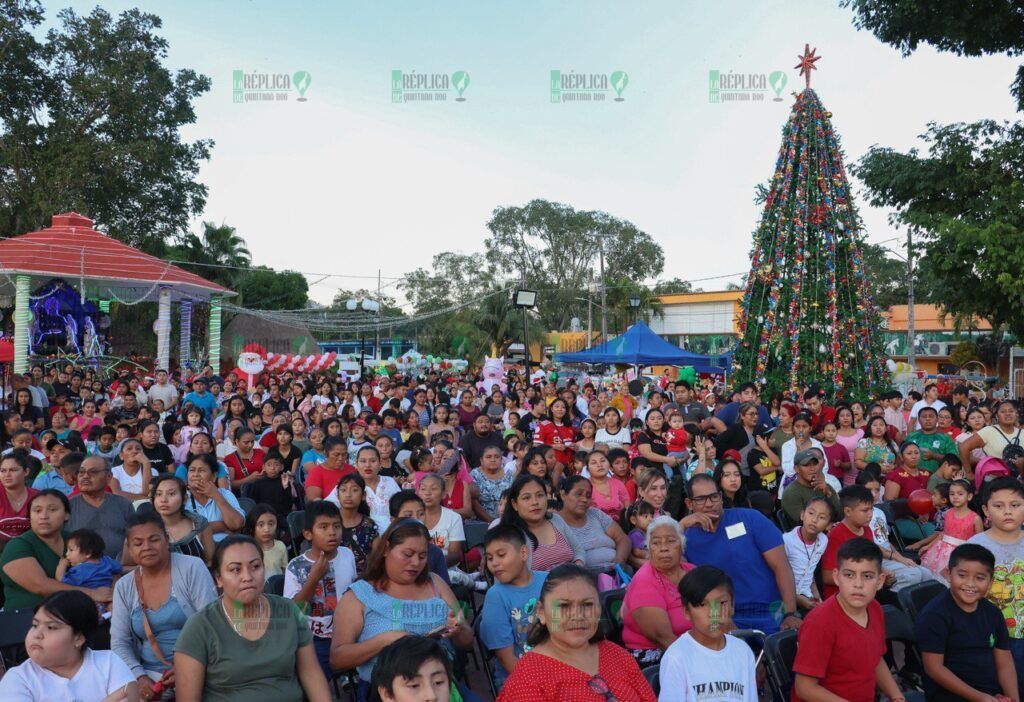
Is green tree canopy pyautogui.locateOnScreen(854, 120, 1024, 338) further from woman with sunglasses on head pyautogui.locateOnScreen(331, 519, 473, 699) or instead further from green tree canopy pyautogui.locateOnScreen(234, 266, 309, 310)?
green tree canopy pyautogui.locateOnScreen(234, 266, 309, 310)

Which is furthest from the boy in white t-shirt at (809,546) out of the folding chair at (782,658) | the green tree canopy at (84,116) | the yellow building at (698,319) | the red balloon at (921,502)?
the yellow building at (698,319)

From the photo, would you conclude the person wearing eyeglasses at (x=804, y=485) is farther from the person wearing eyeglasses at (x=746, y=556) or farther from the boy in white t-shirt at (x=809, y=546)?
the person wearing eyeglasses at (x=746, y=556)

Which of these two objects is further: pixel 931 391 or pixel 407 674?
pixel 931 391

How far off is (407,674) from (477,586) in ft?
8.90

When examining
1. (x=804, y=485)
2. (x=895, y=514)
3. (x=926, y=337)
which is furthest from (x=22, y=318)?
(x=926, y=337)

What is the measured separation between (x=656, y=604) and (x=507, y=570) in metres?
0.75

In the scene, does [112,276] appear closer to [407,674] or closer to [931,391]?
[931,391]

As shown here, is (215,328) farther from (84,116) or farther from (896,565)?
(896,565)

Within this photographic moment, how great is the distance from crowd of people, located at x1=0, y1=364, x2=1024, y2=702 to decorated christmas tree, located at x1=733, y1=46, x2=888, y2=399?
4328mm

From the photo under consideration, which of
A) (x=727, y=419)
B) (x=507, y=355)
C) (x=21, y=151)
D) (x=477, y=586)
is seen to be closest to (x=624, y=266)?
(x=507, y=355)

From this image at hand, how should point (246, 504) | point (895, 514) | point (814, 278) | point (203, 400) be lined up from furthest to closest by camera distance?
point (814, 278)
point (203, 400)
point (895, 514)
point (246, 504)

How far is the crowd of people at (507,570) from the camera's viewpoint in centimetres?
288

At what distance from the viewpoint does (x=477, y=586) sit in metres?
5.06

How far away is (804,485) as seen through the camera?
5.90 m
